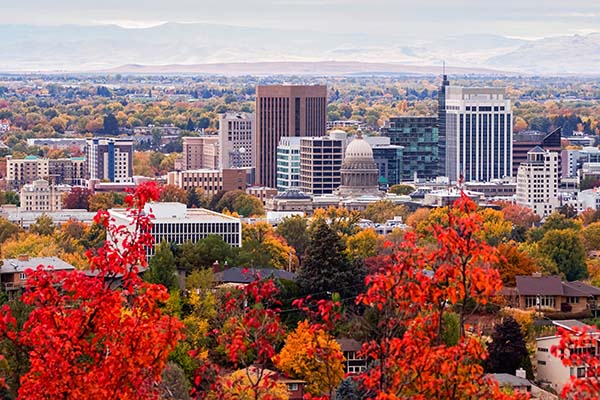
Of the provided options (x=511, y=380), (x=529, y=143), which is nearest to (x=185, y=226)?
(x=511, y=380)

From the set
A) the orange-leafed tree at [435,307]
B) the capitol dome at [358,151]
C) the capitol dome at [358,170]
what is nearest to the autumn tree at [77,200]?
the capitol dome at [358,170]

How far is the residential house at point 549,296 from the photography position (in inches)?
2491

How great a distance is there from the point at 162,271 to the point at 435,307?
123ft

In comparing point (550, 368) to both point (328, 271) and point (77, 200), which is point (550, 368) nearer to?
point (328, 271)

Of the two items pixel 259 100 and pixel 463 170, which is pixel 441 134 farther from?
pixel 259 100

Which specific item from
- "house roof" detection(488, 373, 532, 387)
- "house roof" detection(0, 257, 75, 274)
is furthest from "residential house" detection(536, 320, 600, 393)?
"house roof" detection(0, 257, 75, 274)

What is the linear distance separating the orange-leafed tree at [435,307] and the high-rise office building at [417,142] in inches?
5795

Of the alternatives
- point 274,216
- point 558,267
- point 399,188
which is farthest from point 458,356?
point 399,188

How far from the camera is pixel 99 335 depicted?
21750 mm

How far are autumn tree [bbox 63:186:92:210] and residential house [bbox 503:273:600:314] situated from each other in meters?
63.2

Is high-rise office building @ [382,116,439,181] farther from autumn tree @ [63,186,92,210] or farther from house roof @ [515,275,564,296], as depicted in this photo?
house roof @ [515,275,564,296]

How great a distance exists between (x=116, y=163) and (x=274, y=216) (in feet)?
190

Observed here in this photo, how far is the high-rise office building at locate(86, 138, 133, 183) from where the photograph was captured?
169375 millimetres

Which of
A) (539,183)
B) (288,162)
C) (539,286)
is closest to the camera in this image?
(539,286)
